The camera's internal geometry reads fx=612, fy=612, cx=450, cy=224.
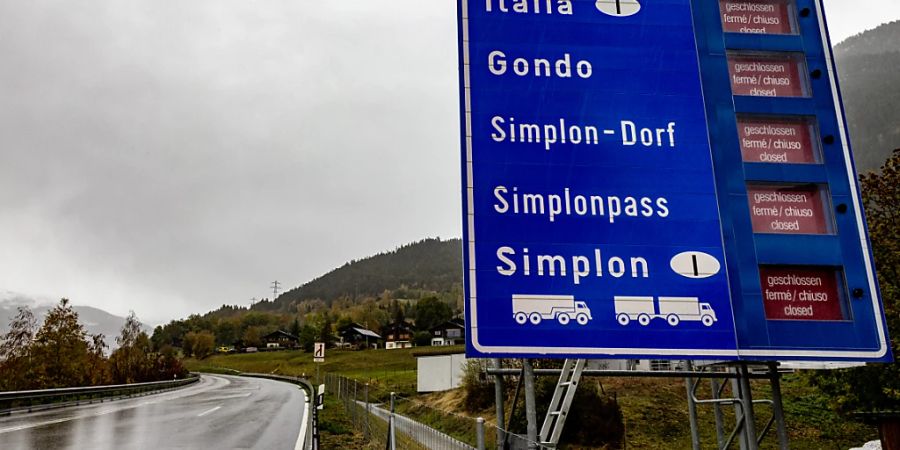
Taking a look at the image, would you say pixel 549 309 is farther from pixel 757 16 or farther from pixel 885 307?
pixel 885 307

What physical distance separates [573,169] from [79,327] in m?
46.1

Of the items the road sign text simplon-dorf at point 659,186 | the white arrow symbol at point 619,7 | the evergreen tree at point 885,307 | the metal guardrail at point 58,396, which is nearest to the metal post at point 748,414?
the road sign text simplon-dorf at point 659,186

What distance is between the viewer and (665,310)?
675 centimetres

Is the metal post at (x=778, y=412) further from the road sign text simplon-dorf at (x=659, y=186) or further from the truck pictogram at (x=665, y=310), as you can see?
the truck pictogram at (x=665, y=310)

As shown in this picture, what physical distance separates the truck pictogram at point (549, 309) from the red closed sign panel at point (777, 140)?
2.99 meters

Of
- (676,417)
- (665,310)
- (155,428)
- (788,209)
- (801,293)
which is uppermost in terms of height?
(788,209)

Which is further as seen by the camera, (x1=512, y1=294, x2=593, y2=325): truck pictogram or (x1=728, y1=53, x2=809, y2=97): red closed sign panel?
(x1=728, y1=53, x2=809, y2=97): red closed sign panel

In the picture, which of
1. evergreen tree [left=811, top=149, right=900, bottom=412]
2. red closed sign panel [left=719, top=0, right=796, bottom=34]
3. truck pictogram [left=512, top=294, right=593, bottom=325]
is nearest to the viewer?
truck pictogram [left=512, top=294, right=593, bottom=325]

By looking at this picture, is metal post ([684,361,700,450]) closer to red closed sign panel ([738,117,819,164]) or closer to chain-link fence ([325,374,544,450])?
chain-link fence ([325,374,544,450])

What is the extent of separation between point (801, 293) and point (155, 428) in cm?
1469

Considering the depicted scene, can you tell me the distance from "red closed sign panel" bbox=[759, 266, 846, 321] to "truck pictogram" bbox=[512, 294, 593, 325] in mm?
2239

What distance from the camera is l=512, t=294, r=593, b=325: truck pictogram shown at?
21.5 ft

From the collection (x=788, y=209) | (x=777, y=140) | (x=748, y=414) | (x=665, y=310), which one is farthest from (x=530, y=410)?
(x=777, y=140)

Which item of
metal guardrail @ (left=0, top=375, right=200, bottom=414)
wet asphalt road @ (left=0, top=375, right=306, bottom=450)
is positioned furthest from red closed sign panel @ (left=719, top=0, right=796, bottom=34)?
metal guardrail @ (left=0, top=375, right=200, bottom=414)
